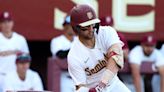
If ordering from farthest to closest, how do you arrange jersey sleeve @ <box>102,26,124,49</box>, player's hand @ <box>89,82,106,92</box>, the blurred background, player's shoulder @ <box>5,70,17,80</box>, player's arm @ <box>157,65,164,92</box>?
the blurred background → player's arm @ <box>157,65,164,92</box> → player's shoulder @ <box>5,70,17,80</box> → jersey sleeve @ <box>102,26,124,49</box> → player's hand @ <box>89,82,106,92</box>

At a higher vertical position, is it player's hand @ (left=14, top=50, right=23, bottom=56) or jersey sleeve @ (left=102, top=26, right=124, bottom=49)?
jersey sleeve @ (left=102, top=26, right=124, bottom=49)

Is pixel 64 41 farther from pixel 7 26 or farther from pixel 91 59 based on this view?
pixel 91 59

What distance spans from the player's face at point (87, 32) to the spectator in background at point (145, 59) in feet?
10.1

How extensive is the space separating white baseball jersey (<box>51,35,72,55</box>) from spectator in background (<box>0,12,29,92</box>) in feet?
1.40

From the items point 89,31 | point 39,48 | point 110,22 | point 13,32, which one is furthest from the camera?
point 39,48

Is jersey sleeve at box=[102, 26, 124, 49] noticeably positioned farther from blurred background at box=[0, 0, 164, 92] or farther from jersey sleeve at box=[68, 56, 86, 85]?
blurred background at box=[0, 0, 164, 92]

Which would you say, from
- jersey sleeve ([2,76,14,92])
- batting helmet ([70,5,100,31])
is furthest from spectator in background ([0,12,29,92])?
batting helmet ([70,5,100,31])

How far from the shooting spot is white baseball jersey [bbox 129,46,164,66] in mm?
8234

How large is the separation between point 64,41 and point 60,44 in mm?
72

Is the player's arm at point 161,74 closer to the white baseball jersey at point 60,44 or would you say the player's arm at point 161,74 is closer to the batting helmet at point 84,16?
the white baseball jersey at point 60,44

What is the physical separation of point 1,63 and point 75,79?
3371 millimetres

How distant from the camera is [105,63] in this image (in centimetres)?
530

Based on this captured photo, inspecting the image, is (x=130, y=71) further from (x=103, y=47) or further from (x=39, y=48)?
(x=103, y=47)

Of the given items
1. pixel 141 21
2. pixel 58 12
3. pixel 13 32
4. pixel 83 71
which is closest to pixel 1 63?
pixel 13 32
